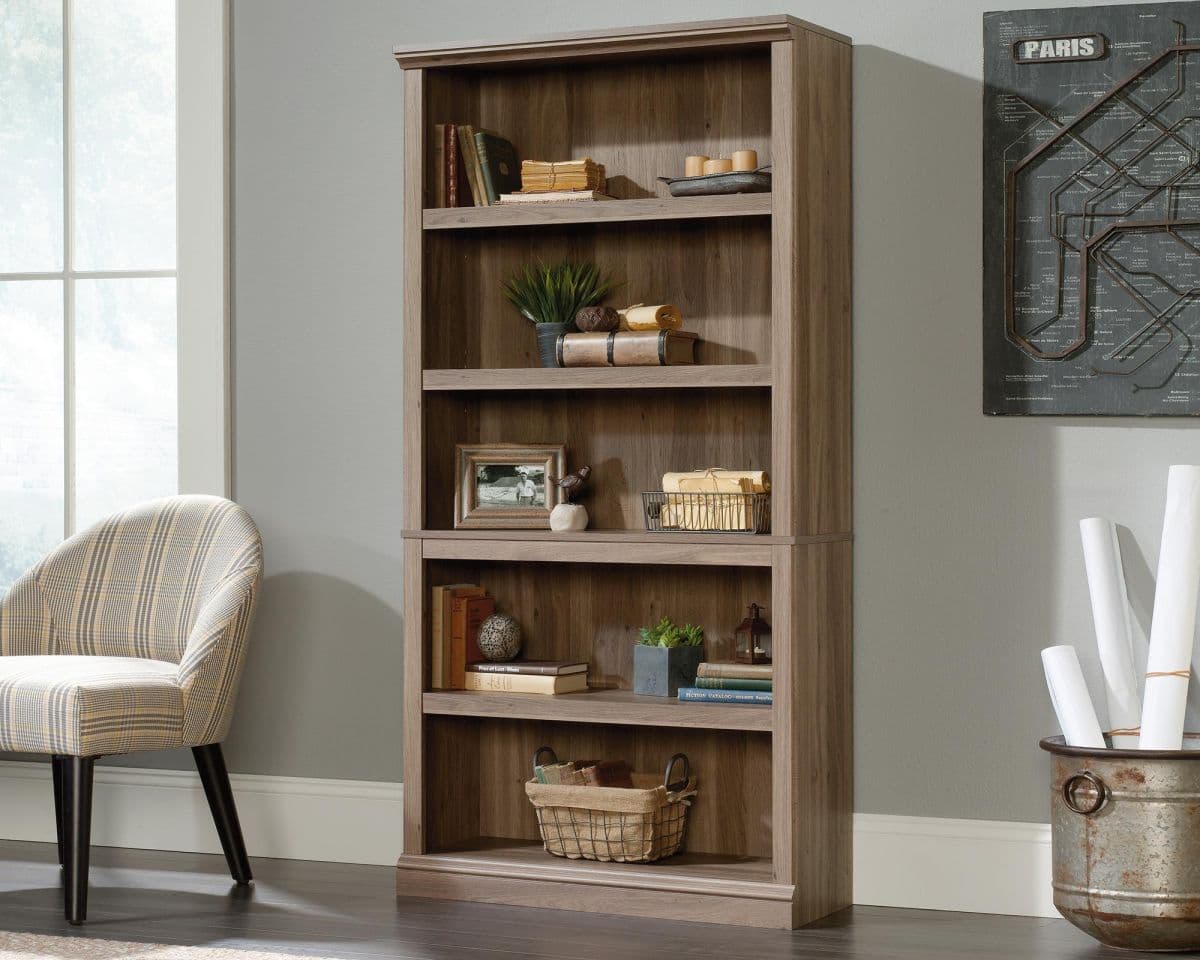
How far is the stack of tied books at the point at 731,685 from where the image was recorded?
325 centimetres

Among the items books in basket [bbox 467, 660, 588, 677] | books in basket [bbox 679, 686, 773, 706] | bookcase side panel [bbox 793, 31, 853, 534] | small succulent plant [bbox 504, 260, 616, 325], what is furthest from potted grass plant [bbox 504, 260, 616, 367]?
books in basket [bbox 679, 686, 773, 706]

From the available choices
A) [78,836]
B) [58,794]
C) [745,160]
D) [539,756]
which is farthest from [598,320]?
[58,794]

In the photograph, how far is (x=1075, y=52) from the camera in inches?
129

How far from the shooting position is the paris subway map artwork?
3.21m

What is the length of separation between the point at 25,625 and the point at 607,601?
4.48ft

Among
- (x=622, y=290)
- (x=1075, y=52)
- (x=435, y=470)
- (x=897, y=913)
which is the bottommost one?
(x=897, y=913)

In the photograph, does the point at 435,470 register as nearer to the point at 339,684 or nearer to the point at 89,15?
the point at 339,684

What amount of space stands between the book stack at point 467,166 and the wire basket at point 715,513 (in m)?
0.78

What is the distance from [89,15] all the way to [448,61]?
1207mm

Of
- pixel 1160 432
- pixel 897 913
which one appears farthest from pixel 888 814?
pixel 1160 432

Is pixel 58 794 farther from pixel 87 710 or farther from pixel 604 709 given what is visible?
pixel 604 709

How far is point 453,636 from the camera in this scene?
352 cm

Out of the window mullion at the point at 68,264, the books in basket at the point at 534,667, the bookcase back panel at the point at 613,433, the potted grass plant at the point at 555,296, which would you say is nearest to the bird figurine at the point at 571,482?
the bookcase back panel at the point at 613,433

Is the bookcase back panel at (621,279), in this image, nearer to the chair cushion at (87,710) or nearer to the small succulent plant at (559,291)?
the small succulent plant at (559,291)
